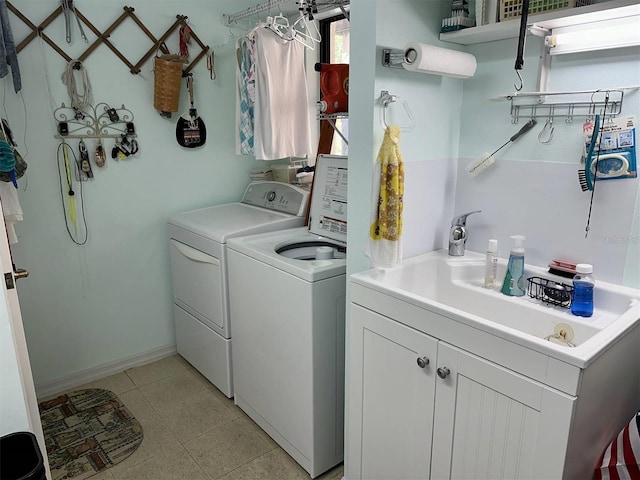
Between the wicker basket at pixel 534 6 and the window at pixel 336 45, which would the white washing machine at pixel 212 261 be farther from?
the wicker basket at pixel 534 6

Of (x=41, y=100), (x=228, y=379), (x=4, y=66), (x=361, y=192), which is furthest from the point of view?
(x=228, y=379)

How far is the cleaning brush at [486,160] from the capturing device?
5.39 ft

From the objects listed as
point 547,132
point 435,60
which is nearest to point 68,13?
point 435,60

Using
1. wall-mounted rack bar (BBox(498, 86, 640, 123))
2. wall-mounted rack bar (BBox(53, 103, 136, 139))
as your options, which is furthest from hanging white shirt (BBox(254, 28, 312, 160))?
wall-mounted rack bar (BBox(498, 86, 640, 123))

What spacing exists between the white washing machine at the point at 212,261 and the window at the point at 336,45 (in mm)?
471

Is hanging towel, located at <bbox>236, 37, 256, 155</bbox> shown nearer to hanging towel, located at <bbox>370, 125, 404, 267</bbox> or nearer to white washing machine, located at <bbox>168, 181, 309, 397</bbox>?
white washing machine, located at <bbox>168, 181, 309, 397</bbox>

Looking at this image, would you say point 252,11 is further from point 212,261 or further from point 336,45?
point 212,261

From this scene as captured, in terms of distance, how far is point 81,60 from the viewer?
242 cm

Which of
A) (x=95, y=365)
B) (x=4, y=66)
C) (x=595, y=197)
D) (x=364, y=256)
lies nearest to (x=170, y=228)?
(x=95, y=365)

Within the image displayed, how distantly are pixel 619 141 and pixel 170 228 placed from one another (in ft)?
7.50

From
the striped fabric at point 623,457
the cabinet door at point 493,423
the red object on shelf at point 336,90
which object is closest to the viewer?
the cabinet door at point 493,423

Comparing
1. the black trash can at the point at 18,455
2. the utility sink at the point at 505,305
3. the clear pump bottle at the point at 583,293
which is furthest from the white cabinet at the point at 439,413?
the black trash can at the point at 18,455

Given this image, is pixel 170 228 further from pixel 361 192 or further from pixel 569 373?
pixel 569 373

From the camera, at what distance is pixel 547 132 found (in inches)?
62.7
